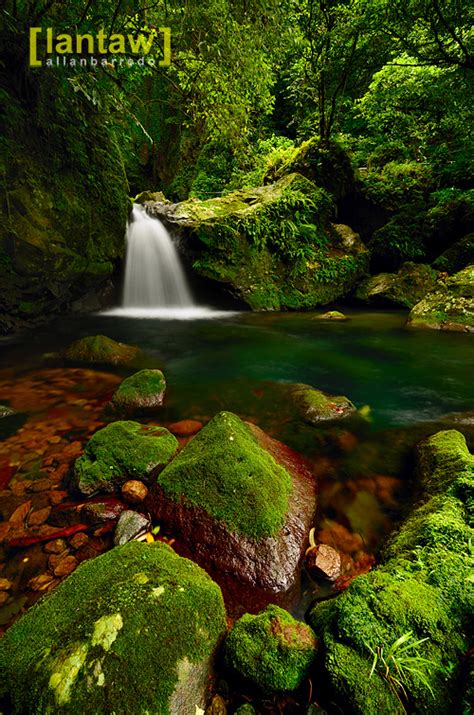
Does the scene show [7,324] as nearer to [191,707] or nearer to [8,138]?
[8,138]

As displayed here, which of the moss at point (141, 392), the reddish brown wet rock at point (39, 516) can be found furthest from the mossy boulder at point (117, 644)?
the moss at point (141, 392)

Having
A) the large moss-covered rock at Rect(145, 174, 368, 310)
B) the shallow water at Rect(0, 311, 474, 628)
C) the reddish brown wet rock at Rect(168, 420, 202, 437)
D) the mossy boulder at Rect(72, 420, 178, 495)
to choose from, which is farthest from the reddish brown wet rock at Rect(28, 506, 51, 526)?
the large moss-covered rock at Rect(145, 174, 368, 310)

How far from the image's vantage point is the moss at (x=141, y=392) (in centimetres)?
440

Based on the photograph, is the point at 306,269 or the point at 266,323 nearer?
the point at 266,323

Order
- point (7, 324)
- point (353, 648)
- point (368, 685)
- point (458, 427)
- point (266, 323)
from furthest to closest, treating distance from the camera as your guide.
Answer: point (266, 323) < point (7, 324) < point (458, 427) < point (353, 648) < point (368, 685)

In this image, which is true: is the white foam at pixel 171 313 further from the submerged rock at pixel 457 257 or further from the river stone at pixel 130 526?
the river stone at pixel 130 526

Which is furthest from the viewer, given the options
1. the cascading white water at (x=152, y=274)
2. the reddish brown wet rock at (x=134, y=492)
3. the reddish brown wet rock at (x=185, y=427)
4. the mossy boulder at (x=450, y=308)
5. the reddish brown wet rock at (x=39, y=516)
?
the cascading white water at (x=152, y=274)

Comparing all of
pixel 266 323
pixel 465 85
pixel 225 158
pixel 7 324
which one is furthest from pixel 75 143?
pixel 225 158

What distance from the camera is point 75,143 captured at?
282 inches

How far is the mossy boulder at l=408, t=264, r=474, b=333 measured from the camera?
8862mm

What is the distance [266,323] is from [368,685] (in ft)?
30.9

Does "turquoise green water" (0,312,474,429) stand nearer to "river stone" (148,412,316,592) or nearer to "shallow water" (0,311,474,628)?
"shallow water" (0,311,474,628)

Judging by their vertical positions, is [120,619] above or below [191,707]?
→ above

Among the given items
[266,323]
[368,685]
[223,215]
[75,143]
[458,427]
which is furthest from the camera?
[223,215]
